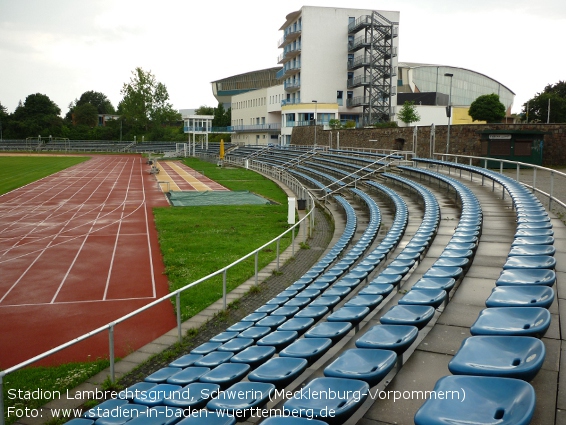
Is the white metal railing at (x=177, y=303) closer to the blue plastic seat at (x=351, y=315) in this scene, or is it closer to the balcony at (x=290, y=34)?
the blue plastic seat at (x=351, y=315)

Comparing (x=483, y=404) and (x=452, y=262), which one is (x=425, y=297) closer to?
(x=452, y=262)

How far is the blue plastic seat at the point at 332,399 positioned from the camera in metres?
3.44

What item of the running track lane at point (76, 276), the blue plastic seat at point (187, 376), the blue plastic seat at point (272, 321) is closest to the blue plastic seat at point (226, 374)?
the blue plastic seat at point (187, 376)

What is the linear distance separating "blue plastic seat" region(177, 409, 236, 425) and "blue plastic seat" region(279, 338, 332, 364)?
4.04 feet

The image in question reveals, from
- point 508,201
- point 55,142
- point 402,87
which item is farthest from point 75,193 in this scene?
point 55,142

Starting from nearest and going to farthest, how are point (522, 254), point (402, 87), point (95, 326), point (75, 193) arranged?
1. point (522, 254)
2. point (95, 326)
3. point (75, 193)
4. point (402, 87)

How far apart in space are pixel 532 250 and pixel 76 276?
10984 millimetres

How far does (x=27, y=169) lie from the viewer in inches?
1913

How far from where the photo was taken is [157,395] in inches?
192

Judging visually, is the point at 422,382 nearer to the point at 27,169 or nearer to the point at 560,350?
the point at 560,350

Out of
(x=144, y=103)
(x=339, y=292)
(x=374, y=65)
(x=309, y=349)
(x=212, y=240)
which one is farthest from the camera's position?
(x=144, y=103)

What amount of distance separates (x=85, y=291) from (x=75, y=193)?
21700 mm

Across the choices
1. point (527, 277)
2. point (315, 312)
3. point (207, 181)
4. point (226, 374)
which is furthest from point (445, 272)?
point (207, 181)

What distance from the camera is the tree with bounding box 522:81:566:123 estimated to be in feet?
193
